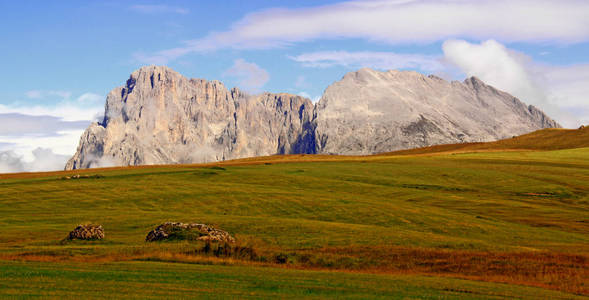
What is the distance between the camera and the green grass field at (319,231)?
2534 centimetres

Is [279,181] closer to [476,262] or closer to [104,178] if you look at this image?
[104,178]

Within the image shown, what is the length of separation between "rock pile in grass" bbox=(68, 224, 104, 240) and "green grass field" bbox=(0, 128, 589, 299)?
1.67 meters

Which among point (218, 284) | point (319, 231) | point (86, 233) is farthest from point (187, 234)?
point (218, 284)

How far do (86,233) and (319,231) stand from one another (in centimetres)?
1893

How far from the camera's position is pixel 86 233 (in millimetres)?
42219

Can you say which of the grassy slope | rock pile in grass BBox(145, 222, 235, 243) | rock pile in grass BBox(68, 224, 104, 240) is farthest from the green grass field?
rock pile in grass BBox(68, 224, 104, 240)

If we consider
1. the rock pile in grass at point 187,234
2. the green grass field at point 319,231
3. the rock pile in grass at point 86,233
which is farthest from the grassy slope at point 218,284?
the rock pile in grass at point 86,233

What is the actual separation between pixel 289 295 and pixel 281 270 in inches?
299

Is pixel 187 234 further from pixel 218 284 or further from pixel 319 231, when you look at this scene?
pixel 218 284

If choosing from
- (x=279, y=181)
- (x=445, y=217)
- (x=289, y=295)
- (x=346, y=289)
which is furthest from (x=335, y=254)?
(x=279, y=181)

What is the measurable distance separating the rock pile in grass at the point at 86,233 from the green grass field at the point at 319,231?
167 centimetres

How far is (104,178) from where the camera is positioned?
98812 mm

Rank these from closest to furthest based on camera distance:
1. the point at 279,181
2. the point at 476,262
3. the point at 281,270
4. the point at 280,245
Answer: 1. the point at 281,270
2. the point at 476,262
3. the point at 280,245
4. the point at 279,181

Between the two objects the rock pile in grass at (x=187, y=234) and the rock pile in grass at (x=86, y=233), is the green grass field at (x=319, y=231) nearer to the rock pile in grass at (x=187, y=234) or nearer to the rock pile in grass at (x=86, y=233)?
the rock pile in grass at (x=187, y=234)
